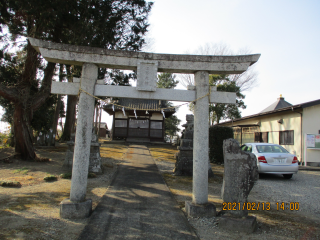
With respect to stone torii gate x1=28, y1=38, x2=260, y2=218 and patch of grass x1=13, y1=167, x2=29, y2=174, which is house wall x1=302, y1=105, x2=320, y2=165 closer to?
stone torii gate x1=28, y1=38, x2=260, y2=218

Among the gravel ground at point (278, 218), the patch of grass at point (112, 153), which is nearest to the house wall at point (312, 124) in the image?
the gravel ground at point (278, 218)

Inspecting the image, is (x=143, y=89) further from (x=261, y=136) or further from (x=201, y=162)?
(x=261, y=136)

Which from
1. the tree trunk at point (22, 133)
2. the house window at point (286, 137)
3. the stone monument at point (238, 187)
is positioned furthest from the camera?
the house window at point (286, 137)

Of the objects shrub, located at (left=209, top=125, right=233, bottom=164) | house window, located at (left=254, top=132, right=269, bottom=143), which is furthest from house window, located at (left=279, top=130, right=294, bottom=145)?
shrub, located at (left=209, top=125, right=233, bottom=164)

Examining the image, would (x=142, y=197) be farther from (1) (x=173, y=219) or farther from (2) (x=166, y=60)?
(2) (x=166, y=60)

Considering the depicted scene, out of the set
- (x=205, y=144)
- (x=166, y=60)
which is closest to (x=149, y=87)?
(x=166, y=60)

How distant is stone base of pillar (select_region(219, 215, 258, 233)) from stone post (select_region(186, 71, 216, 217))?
50 cm

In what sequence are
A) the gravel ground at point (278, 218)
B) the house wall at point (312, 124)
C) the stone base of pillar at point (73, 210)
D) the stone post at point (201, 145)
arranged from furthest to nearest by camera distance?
the house wall at point (312, 124) < the stone post at point (201, 145) < the stone base of pillar at point (73, 210) < the gravel ground at point (278, 218)

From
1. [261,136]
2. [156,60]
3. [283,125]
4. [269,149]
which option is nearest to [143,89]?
[156,60]

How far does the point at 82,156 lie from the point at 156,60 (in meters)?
2.58

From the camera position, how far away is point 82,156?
4.41 m

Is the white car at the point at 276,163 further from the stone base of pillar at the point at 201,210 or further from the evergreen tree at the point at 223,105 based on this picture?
the evergreen tree at the point at 223,105

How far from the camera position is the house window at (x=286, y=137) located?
13.7 meters

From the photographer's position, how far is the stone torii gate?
4402 mm
